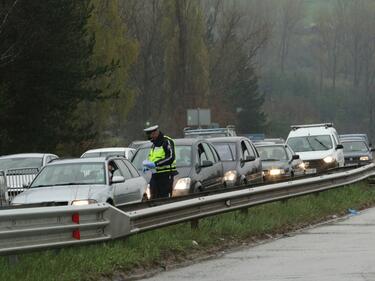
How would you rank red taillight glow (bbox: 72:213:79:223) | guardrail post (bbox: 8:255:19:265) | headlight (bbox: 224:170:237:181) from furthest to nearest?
headlight (bbox: 224:170:237:181) < red taillight glow (bbox: 72:213:79:223) < guardrail post (bbox: 8:255:19:265)

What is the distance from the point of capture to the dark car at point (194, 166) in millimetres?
17188

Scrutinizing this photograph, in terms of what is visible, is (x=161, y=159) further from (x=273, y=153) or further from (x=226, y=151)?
(x=273, y=153)

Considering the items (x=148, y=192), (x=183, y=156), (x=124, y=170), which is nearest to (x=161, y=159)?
(x=124, y=170)

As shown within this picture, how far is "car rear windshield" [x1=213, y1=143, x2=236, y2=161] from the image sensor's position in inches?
840

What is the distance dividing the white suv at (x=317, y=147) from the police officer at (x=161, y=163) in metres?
13.1

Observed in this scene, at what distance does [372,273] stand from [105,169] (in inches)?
262

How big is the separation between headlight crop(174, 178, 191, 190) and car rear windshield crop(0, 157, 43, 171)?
235 inches

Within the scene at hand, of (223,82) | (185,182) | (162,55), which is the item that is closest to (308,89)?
(223,82)

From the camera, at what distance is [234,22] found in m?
78.2

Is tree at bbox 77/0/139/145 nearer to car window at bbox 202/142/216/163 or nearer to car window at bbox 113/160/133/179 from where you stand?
car window at bbox 202/142/216/163

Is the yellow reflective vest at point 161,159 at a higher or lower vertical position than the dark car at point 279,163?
higher

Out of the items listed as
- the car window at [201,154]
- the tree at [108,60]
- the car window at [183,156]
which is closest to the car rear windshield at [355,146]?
the tree at [108,60]

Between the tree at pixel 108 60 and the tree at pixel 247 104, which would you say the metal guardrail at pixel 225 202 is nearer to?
the tree at pixel 108 60

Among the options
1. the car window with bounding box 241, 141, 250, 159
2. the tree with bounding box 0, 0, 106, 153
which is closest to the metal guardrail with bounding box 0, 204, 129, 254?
→ the car window with bounding box 241, 141, 250, 159
